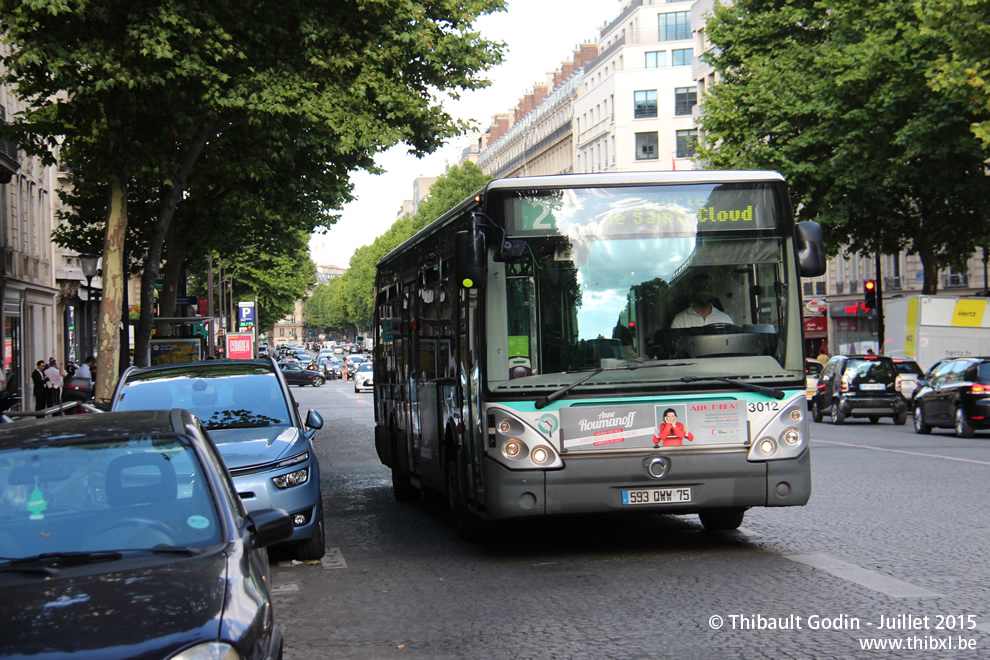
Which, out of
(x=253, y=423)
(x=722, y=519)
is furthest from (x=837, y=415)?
(x=253, y=423)

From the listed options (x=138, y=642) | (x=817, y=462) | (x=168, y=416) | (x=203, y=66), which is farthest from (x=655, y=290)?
(x=203, y=66)

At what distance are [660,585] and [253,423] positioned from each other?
3.91 meters

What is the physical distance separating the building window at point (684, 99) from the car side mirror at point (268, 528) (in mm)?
88678

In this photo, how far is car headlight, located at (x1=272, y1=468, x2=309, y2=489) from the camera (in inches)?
380

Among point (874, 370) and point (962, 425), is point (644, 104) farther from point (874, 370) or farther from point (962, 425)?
point (962, 425)

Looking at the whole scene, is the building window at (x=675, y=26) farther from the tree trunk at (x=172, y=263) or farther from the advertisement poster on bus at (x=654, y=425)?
the advertisement poster on bus at (x=654, y=425)

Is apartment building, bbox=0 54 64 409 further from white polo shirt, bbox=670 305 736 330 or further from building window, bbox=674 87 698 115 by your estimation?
building window, bbox=674 87 698 115

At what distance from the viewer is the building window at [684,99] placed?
9138 cm

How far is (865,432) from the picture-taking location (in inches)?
1077

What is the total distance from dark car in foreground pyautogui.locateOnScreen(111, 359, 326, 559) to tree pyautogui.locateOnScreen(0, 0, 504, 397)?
361 inches

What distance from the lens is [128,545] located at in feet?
16.0

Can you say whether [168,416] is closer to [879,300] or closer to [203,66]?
[203,66]

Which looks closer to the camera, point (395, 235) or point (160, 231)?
point (160, 231)

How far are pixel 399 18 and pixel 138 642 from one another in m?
19.3
